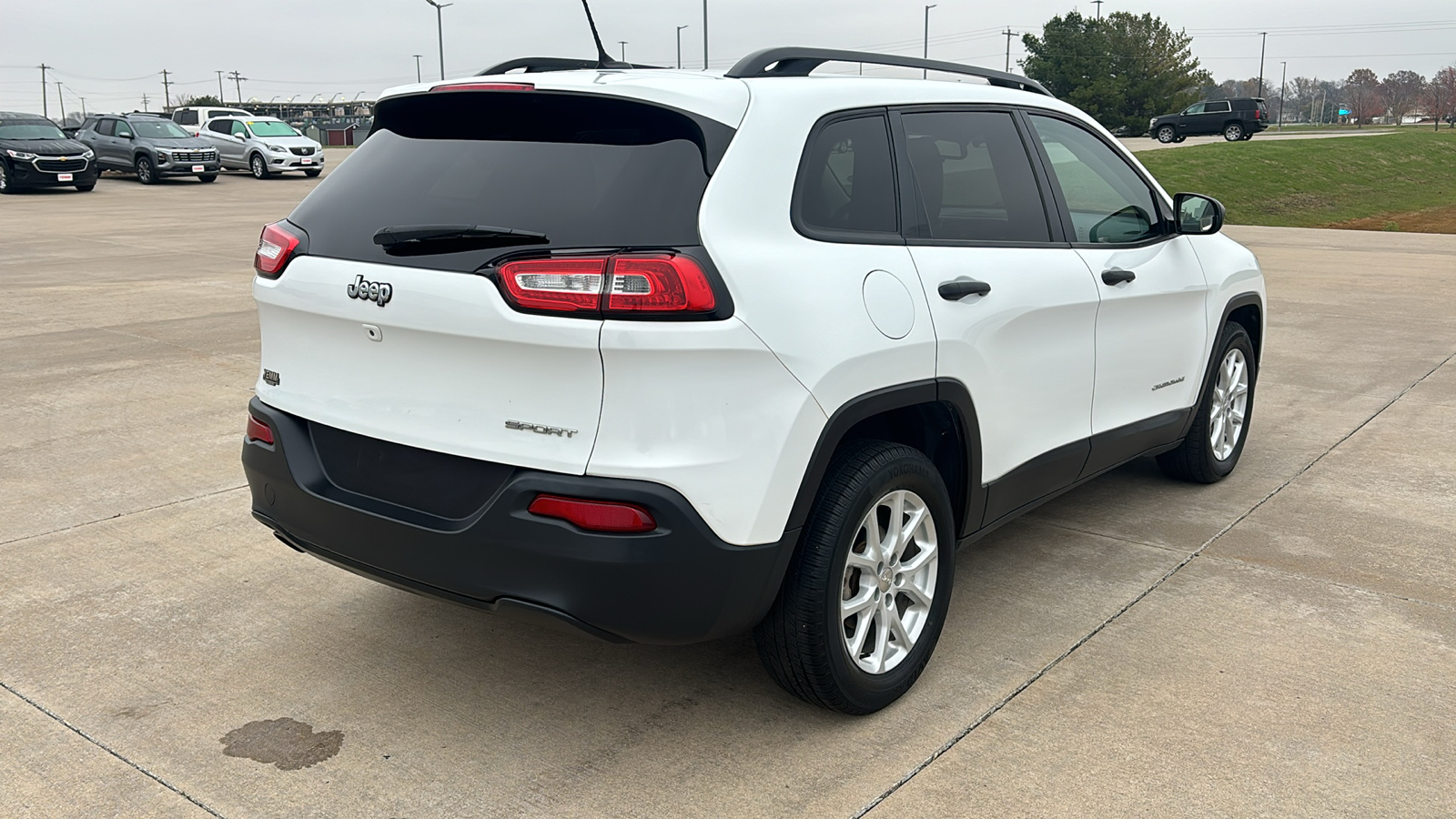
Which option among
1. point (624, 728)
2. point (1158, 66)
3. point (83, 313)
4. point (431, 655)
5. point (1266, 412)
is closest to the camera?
point (624, 728)

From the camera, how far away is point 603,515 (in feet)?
9.07

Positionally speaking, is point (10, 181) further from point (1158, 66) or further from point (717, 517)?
point (1158, 66)

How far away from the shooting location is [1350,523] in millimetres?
5051

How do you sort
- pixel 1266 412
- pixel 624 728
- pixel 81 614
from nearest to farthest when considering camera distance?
pixel 624 728 < pixel 81 614 < pixel 1266 412

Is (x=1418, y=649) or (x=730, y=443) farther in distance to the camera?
(x=1418, y=649)

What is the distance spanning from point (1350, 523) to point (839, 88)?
3.14 meters

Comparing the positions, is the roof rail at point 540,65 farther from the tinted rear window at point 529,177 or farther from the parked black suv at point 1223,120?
the parked black suv at point 1223,120

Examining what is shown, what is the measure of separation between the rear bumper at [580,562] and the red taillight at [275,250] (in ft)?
2.39

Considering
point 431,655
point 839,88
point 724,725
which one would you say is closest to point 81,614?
point 431,655

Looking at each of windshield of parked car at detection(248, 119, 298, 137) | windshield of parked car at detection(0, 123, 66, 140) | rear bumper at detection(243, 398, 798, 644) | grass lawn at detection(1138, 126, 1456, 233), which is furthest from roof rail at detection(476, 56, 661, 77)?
windshield of parked car at detection(248, 119, 298, 137)

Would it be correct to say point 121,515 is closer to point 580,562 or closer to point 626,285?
point 580,562

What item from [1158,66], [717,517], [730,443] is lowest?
[717,517]

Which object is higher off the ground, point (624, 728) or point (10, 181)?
point (10, 181)

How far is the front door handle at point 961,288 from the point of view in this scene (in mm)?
3453
